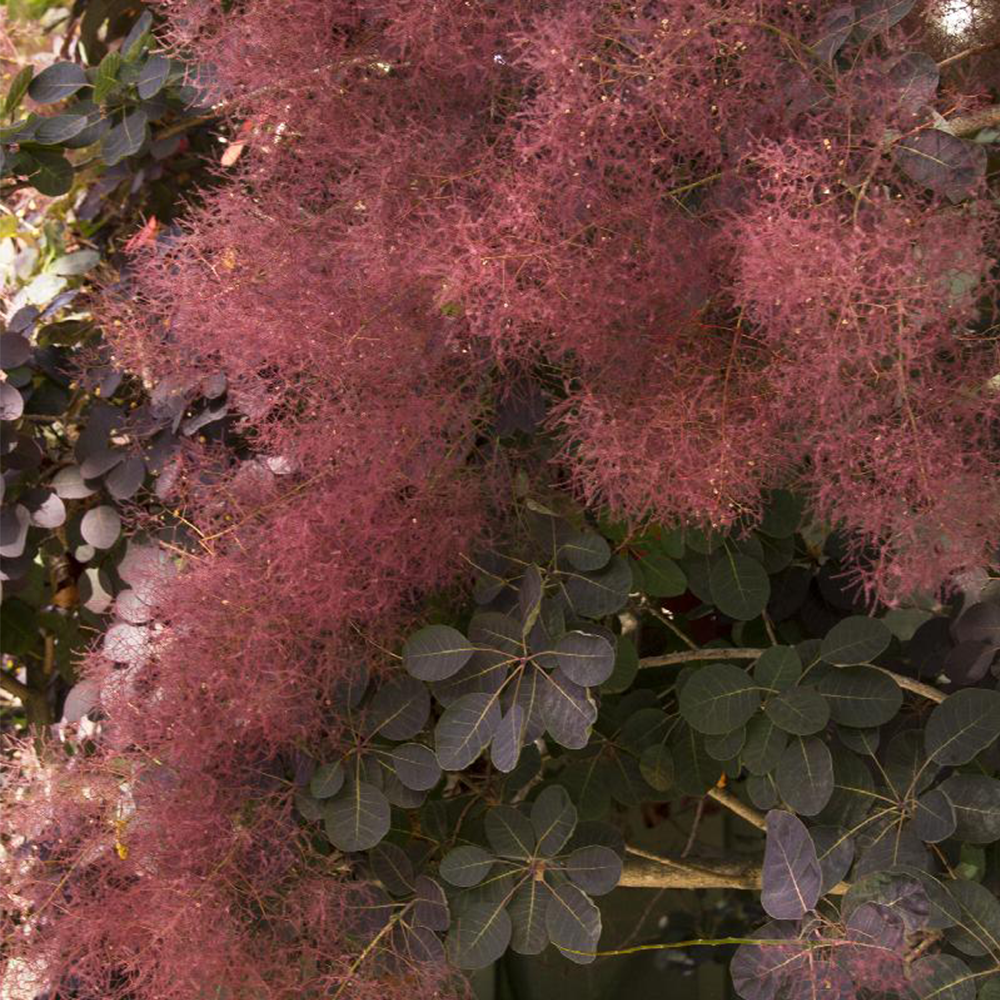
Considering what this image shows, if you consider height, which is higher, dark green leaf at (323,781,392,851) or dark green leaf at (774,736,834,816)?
dark green leaf at (774,736,834,816)

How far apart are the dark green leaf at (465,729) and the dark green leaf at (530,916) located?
119mm

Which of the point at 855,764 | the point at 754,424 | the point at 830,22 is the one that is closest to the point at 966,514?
the point at 754,424

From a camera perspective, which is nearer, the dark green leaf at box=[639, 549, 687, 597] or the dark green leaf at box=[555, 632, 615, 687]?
the dark green leaf at box=[555, 632, 615, 687]

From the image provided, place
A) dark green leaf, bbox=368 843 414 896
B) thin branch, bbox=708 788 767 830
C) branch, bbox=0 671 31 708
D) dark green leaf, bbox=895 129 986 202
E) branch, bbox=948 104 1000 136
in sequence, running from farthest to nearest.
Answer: branch, bbox=0 671 31 708
thin branch, bbox=708 788 767 830
dark green leaf, bbox=368 843 414 896
branch, bbox=948 104 1000 136
dark green leaf, bbox=895 129 986 202

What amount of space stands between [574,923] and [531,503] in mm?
328

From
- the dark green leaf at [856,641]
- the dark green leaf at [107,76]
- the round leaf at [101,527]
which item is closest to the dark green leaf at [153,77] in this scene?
the dark green leaf at [107,76]

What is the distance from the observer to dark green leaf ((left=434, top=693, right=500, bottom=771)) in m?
1.03

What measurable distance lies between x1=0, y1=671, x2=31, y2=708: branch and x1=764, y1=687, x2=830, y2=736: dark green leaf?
0.84 metres

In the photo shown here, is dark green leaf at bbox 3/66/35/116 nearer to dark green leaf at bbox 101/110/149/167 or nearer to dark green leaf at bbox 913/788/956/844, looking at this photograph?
dark green leaf at bbox 101/110/149/167

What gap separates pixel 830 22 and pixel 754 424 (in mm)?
286

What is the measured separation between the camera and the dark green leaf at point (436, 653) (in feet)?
3.45

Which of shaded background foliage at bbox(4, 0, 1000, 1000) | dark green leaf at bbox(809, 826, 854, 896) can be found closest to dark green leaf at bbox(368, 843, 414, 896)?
shaded background foliage at bbox(4, 0, 1000, 1000)

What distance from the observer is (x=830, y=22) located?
37.7 inches

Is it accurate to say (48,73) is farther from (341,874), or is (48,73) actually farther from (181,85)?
(341,874)
